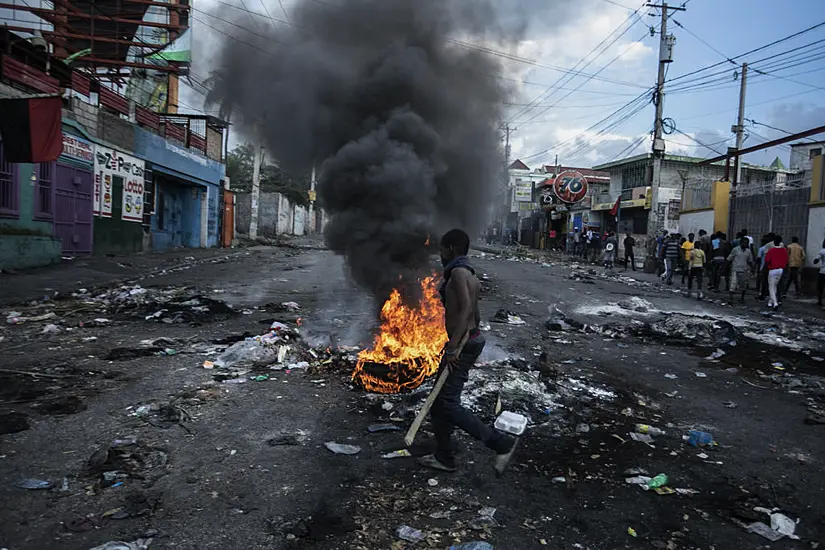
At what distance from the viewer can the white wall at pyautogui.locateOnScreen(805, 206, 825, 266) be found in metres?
14.0

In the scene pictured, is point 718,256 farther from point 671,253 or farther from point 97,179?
point 97,179

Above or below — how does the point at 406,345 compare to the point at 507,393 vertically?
above

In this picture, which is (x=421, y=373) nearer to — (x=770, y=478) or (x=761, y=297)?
(x=770, y=478)

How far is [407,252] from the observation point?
589 centimetres

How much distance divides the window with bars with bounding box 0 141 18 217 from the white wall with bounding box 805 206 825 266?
1961 cm

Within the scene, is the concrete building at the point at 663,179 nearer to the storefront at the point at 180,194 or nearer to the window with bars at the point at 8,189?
the storefront at the point at 180,194

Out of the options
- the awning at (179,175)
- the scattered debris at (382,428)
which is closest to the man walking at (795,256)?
the scattered debris at (382,428)

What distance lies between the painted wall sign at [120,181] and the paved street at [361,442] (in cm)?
866

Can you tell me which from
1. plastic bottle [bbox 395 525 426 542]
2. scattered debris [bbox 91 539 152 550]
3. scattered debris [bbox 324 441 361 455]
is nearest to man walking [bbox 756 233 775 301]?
scattered debris [bbox 324 441 361 455]

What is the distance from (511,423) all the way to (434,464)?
0.90 metres

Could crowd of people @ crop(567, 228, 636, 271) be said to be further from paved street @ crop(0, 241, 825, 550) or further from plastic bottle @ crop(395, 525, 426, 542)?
plastic bottle @ crop(395, 525, 426, 542)

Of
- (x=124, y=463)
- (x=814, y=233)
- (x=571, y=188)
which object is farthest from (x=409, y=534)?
(x=571, y=188)

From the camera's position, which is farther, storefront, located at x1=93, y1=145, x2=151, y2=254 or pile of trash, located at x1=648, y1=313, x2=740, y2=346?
storefront, located at x1=93, y1=145, x2=151, y2=254

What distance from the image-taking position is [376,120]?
6.45 meters
